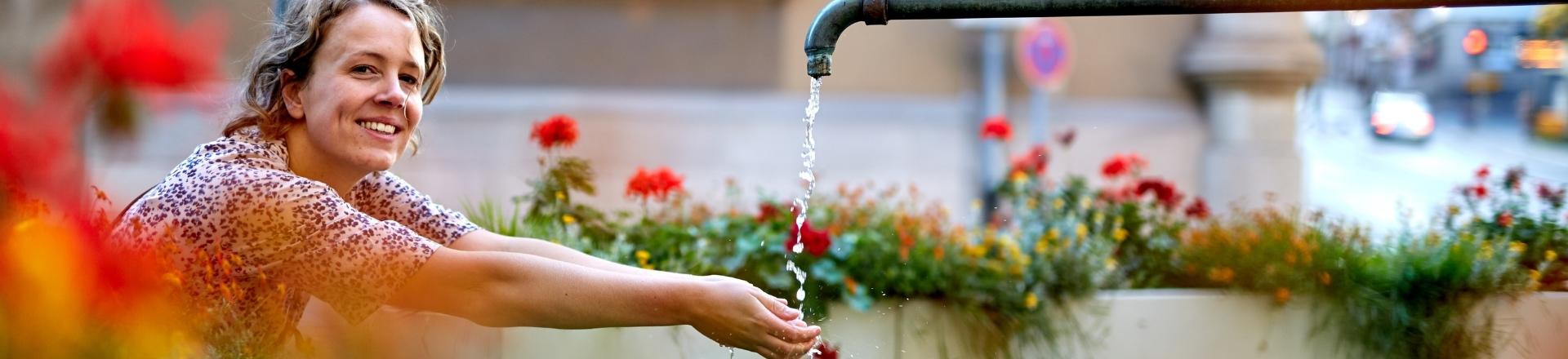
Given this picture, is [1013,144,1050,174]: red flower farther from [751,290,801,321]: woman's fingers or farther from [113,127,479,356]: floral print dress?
[113,127,479,356]: floral print dress

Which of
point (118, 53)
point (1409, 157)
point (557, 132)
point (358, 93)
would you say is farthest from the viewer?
point (1409, 157)

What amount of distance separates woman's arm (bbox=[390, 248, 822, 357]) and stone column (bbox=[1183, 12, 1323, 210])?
624 centimetres

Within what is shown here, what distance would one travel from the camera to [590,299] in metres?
1.75

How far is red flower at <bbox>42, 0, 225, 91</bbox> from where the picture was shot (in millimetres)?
821

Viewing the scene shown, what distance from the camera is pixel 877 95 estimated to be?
25.4 feet

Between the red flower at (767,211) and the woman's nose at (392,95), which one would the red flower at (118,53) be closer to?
the woman's nose at (392,95)

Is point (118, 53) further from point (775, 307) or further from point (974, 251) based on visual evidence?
point (974, 251)

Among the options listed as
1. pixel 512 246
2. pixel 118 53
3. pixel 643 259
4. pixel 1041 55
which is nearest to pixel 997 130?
pixel 643 259

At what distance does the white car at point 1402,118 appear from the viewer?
24656 mm

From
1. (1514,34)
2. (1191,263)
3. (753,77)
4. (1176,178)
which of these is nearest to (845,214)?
(1191,263)

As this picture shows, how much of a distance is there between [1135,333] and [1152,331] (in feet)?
0.13

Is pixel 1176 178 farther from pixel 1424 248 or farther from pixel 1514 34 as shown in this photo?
pixel 1514 34

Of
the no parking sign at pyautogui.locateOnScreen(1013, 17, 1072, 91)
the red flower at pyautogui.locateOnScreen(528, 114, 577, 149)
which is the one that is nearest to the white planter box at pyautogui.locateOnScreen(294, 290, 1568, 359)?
the red flower at pyautogui.locateOnScreen(528, 114, 577, 149)

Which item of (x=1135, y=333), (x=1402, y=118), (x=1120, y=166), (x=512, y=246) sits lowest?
(x=1402, y=118)
